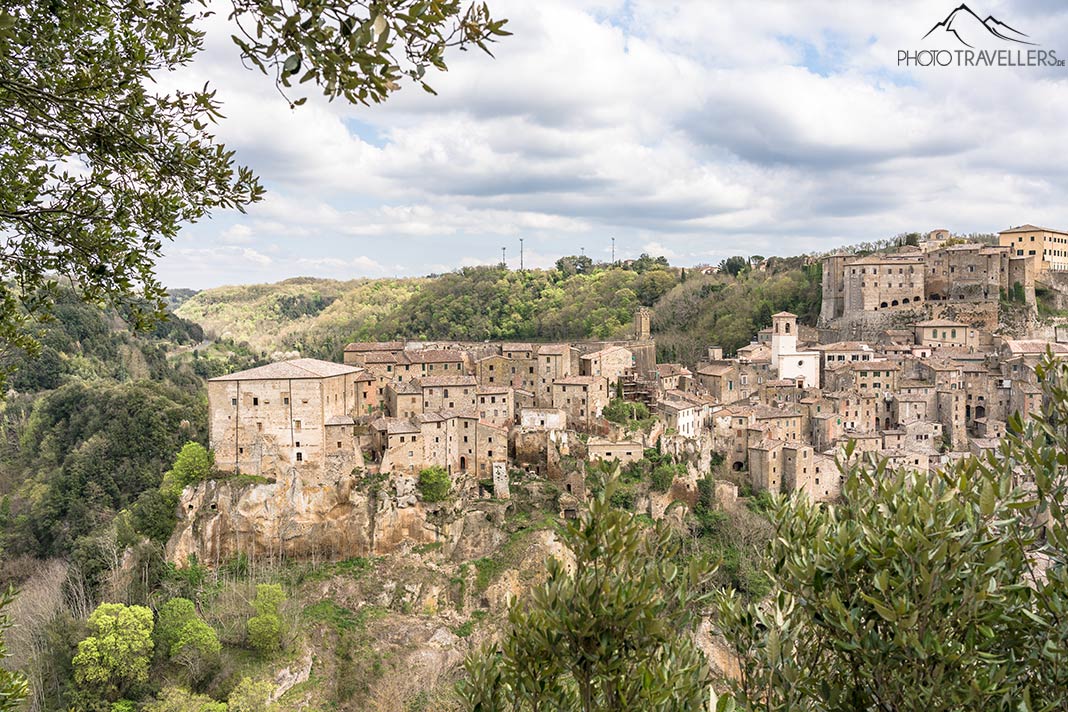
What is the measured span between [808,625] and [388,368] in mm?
35030

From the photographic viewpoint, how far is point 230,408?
31781 mm

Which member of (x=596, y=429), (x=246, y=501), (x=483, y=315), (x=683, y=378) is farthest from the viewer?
(x=483, y=315)

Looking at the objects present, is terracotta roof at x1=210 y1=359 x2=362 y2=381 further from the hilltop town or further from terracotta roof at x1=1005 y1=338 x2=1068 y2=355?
terracotta roof at x1=1005 y1=338 x2=1068 y2=355

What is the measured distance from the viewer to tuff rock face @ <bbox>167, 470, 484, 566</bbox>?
31.3 m

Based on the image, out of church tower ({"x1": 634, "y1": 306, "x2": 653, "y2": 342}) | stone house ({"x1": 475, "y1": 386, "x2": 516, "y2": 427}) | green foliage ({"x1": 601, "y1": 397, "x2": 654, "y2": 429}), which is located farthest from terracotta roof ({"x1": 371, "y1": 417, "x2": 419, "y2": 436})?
church tower ({"x1": 634, "y1": 306, "x2": 653, "y2": 342})

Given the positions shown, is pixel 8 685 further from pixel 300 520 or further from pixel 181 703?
pixel 300 520

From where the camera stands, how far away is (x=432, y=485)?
32.3 m

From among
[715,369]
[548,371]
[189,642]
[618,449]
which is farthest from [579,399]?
[189,642]

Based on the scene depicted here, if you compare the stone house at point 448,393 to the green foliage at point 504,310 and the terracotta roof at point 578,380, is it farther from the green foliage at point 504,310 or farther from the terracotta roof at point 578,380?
the green foliage at point 504,310

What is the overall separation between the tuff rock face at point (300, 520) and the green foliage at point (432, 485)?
417mm

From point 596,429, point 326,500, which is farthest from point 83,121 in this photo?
point 596,429

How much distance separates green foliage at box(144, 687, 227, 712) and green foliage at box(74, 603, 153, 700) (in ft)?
8.36

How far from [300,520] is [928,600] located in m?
30.9

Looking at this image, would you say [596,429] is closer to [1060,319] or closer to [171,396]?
[171,396]
